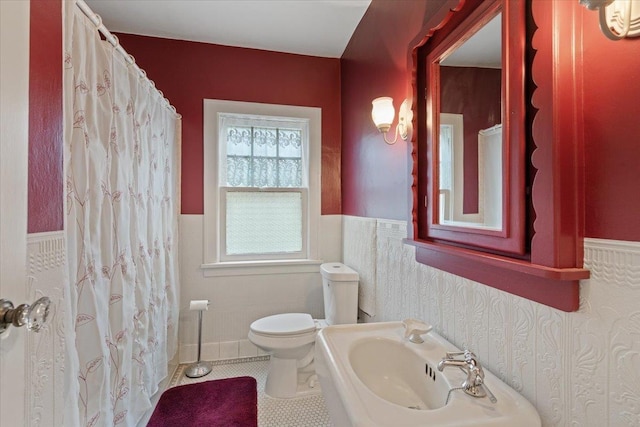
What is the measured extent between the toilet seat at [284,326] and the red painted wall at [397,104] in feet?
2.77

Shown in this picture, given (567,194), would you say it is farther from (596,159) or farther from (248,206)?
(248,206)

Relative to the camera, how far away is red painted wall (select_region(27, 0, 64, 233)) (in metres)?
0.78

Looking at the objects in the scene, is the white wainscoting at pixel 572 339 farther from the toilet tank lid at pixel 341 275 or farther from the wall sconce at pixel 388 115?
the toilet tank lid at pixel 341 275

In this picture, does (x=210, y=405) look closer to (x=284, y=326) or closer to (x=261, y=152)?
(x=284, y=326)

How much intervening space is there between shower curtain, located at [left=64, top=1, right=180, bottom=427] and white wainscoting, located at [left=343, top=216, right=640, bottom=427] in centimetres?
132

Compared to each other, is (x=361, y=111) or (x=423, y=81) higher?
(x=361, y=111)

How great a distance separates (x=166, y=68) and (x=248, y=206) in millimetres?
1251

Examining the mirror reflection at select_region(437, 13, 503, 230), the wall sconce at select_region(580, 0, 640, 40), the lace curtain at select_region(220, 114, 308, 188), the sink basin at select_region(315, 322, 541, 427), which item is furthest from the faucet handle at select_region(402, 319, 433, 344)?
the lace curtain at select_region(220, 114, 308, 188)

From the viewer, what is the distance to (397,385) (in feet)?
3.55

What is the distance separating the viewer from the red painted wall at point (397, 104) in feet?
1.91

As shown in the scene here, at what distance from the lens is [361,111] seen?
7.04 ft

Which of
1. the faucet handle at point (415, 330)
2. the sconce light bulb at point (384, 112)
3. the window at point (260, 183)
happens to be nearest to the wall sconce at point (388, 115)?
the sconce light bulb at point (384, 112)

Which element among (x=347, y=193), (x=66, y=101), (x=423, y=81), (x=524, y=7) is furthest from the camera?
(x=347, y=193)

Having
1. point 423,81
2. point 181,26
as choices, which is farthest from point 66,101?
point 181,26
